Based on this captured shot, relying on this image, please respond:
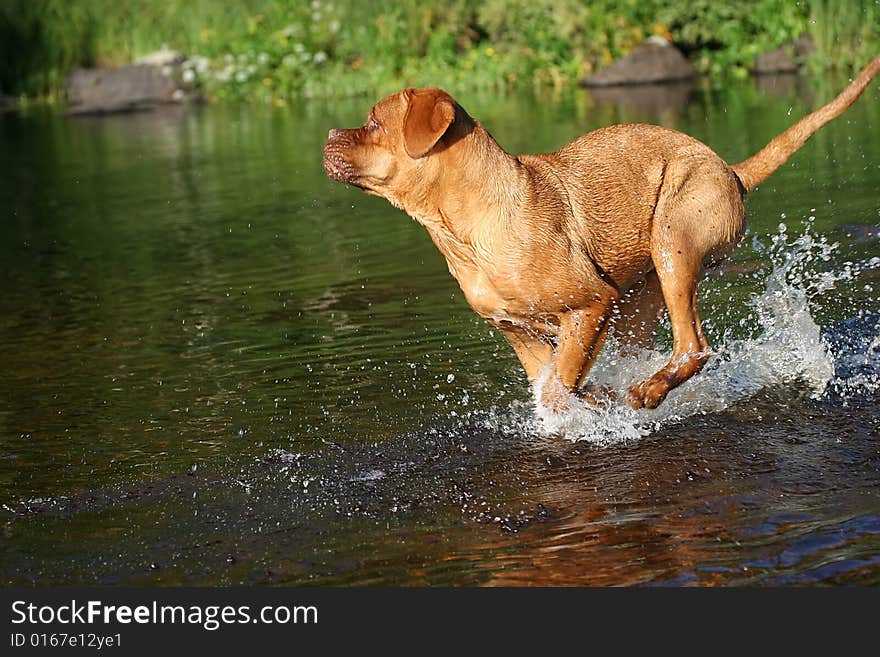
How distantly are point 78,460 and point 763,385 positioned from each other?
3.58 m

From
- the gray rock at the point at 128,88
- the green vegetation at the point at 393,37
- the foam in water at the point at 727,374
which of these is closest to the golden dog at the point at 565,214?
the foam in water at the point at 727,374

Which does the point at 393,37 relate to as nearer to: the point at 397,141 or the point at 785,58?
the point at 785,58

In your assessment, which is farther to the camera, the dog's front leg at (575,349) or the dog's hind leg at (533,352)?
the dog's hind leg at (533,352)

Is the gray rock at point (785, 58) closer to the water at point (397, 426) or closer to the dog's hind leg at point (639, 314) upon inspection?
the water at point (397, 426)

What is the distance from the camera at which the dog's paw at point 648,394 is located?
6.77m

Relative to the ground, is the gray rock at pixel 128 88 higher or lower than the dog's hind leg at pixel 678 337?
lower

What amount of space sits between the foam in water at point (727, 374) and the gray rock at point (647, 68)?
55.1 ft

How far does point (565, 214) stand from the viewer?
21.9ft

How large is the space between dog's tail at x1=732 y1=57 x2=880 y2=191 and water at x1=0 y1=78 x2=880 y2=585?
1039 millimetres

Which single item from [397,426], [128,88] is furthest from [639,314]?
[128,88]

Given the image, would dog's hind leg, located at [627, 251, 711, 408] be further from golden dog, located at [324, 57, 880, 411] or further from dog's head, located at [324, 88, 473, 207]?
dog's head, located at [324, 88, 473, 207]

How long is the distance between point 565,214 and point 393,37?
22163 mm

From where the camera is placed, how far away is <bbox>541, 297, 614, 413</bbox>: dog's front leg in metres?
6.64

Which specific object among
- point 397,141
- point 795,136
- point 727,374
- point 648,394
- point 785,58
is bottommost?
point 785,58
